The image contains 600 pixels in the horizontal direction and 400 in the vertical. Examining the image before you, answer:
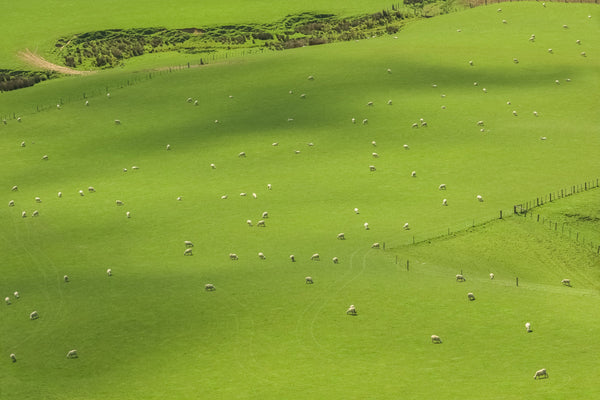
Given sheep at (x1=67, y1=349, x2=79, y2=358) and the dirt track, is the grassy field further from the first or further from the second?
the dirt track

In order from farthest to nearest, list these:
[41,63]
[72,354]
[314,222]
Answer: [41,63]
[314,222]
[72,354]

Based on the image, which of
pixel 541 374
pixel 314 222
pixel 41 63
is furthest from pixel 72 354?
pixel 41 63

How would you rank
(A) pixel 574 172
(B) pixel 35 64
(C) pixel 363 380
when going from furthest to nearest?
(B) pixel 35 64 → (A) pixel 574 172 → (C) pixel 363 380

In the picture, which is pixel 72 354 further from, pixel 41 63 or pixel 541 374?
pixel 41 63

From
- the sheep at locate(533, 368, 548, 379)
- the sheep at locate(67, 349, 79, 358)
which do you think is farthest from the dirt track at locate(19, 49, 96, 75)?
the sheep at locate(533, 368, 548, 379)

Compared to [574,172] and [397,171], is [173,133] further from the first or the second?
[574,172]

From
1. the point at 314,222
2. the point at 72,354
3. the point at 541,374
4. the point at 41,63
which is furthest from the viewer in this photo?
the point at 41,63

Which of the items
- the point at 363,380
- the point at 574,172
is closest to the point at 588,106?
the point at 574,172
